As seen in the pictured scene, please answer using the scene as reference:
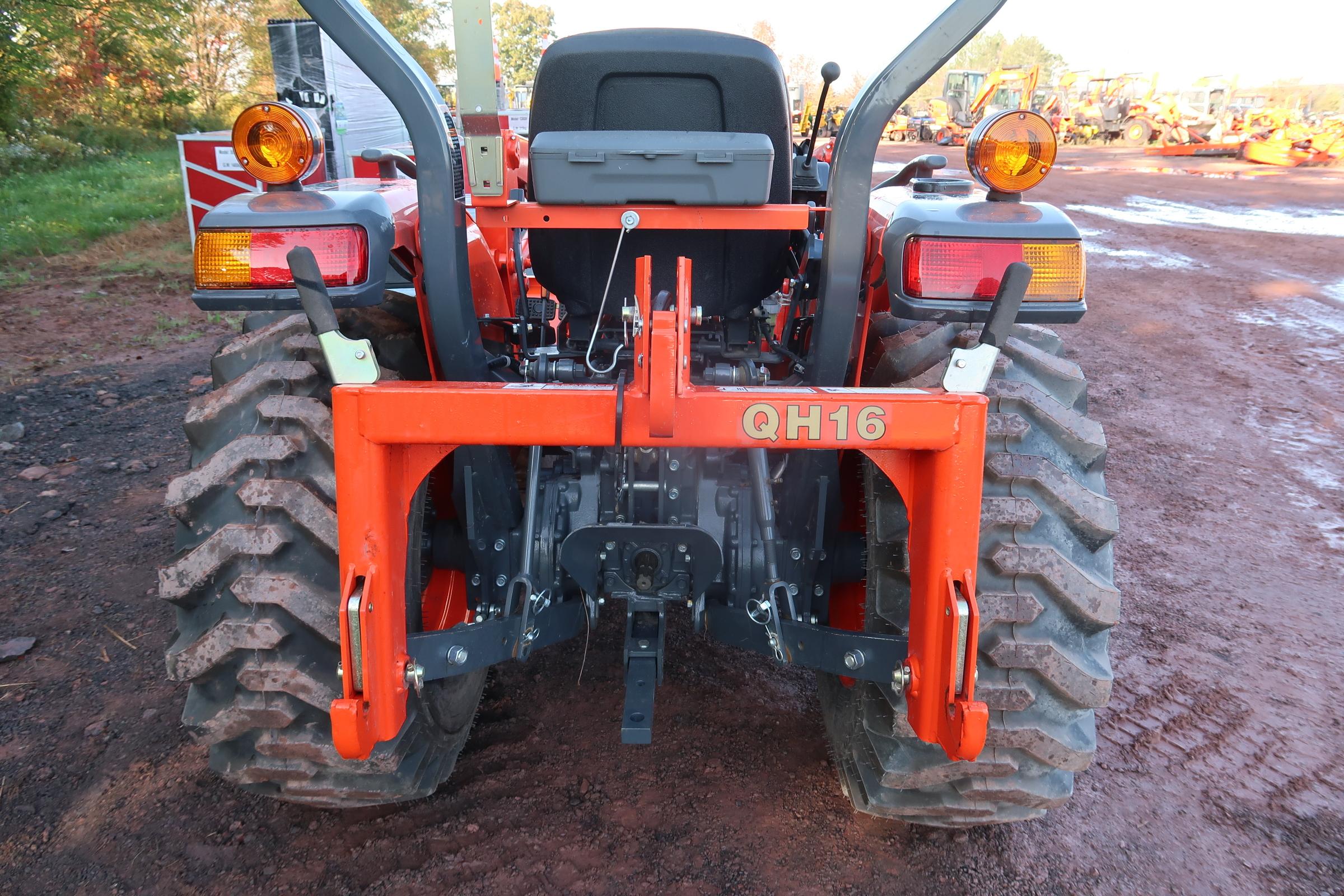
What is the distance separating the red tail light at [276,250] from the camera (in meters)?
2.04

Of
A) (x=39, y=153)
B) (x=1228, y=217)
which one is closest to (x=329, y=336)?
(x=1228, y=217)

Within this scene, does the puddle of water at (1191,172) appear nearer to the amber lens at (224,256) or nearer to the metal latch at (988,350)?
the metal latch at (988,350)

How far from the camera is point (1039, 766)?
2039mm

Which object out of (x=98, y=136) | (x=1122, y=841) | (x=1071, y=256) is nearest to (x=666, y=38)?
(x=1071, y=256)

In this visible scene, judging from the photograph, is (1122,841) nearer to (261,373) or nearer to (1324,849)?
(1324,849)

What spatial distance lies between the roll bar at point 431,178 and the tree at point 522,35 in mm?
390

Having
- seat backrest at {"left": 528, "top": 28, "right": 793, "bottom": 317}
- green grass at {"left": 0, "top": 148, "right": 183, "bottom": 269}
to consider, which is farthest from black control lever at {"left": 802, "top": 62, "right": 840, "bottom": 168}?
green grass at {"left": 0, "top": 148, "right": 183, "bottom": 269}

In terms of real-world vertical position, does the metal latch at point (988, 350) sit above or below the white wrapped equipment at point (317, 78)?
below

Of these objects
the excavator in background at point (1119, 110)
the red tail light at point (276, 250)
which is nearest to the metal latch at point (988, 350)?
the red tail light at point (276, 250)

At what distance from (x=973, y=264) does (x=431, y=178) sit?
1.25 m

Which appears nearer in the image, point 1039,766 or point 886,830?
point 1039,766

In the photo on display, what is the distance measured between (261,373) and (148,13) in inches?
694

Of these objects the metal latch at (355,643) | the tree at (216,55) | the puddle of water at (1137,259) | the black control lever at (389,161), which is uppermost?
the tree at (216,55)

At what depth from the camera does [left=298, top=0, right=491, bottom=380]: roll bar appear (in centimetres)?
184
